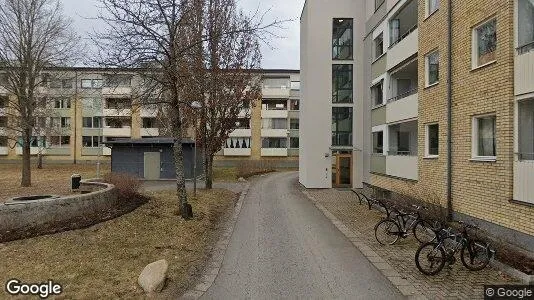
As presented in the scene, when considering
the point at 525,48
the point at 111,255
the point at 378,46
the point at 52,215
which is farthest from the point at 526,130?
the point at 378,46

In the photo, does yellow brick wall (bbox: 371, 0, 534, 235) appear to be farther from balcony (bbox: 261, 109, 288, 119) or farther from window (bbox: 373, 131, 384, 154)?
balcony (bbox: 261, 109, 288, 119)

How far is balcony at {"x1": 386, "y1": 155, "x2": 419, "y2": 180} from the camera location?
581 inches

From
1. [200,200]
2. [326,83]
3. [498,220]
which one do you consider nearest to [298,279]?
[498,220]

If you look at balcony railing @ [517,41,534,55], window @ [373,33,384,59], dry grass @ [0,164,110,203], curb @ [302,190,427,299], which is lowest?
curb @ [302,190,427,299]

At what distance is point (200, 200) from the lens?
17266 mm

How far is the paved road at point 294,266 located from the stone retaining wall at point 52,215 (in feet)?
11.8

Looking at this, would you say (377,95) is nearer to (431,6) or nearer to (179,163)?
(431,6)

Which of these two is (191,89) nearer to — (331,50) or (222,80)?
(222,80)

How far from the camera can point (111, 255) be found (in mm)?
7879

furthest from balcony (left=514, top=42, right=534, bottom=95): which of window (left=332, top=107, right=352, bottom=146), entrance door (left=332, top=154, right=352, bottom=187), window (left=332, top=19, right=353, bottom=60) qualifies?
window (left=332, top=19, right=353, bottom=60)

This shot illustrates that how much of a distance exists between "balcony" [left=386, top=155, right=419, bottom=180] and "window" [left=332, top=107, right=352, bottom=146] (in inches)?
325

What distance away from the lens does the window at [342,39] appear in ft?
85.2

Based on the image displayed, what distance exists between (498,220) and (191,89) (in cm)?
1041

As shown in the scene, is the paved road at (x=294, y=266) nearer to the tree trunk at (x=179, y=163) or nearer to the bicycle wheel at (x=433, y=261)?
the bicycle wheel at (x=433, y=261)
